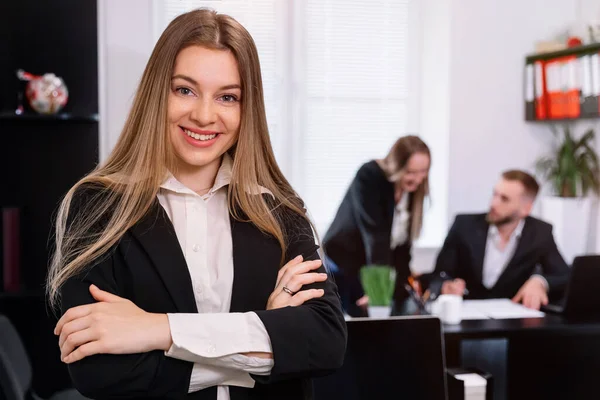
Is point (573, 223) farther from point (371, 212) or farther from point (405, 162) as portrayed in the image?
point (371, 212)

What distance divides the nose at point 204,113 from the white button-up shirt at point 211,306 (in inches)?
5.5

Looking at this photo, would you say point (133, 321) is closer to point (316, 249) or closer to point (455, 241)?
point (316, 249)

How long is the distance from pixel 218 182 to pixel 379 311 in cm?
148

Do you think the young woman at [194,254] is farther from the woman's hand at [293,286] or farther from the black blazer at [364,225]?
the black blazer at [364,225]

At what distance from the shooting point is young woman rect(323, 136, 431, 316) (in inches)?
150

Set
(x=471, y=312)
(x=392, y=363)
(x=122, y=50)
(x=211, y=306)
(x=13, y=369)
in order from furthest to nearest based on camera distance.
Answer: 1. (x=122, y=50)
2. (x=471, y=312)
3. (x=13, y=369)
4. (x=392, y=363)
5. (x=211, y=306)

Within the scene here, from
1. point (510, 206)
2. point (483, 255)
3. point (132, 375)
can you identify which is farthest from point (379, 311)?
point (132, 375)

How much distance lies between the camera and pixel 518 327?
2.83 m

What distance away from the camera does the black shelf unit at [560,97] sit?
4422 mm

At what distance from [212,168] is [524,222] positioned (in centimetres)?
279

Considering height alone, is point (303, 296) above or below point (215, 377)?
above

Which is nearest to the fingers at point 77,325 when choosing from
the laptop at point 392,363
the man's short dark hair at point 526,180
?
the laptop at point 392,363

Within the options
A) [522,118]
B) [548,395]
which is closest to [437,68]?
[522,118]

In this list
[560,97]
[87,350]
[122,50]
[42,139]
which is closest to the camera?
[87,350]
